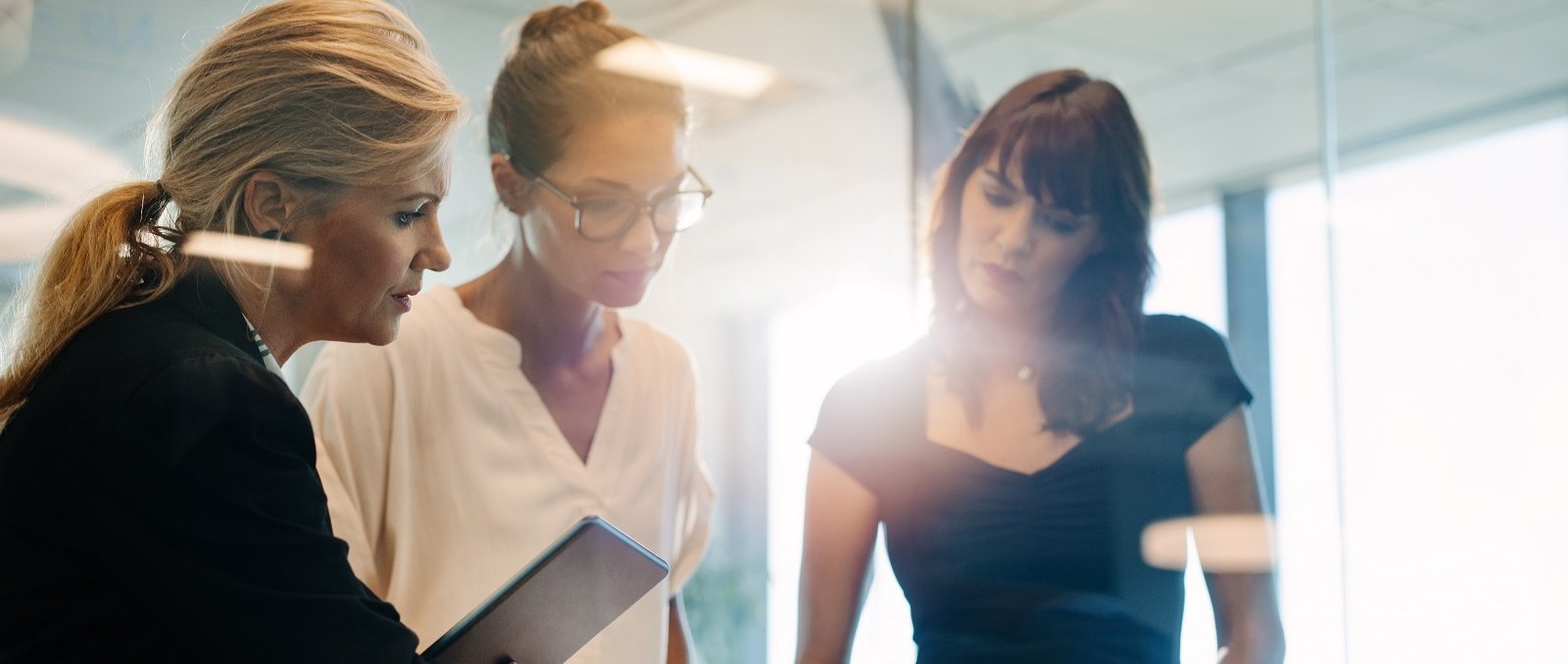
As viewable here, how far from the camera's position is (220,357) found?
1.00 m

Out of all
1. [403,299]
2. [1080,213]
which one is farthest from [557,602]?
[1080,213]

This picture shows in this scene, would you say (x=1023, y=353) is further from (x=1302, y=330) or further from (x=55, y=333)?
(x=55, y=333)

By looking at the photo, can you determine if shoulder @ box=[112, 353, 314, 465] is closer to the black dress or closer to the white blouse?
the white blouse

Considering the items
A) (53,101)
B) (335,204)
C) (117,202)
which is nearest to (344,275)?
(335,204)

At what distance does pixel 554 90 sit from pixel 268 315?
530 millimetres

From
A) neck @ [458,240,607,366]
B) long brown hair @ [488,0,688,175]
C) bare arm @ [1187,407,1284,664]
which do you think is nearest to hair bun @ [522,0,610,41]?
Result: long brown hair @ [488,0,688,175]

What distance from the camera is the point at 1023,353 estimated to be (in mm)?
1785

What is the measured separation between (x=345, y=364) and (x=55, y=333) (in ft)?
1.68

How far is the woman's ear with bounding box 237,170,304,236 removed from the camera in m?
1.17

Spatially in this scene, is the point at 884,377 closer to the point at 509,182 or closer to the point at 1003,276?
the point at 1003,276

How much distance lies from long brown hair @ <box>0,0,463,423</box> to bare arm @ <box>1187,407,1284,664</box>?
1.01 meters

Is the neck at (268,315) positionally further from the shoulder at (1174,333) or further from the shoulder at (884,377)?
the shoulder at (1174,333)

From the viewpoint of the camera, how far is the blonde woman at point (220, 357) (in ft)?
3.11

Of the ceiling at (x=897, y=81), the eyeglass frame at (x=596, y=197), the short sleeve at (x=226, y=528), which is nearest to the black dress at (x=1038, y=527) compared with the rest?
the eyeglass frame at (x=596, y=197)
